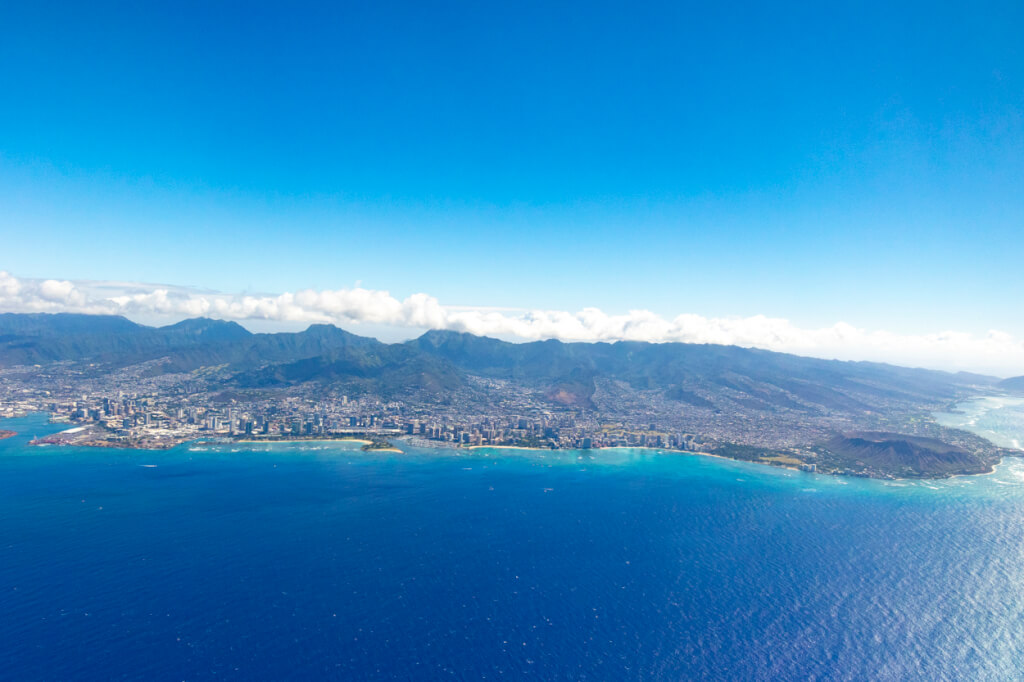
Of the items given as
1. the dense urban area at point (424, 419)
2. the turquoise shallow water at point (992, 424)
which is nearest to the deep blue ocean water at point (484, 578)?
the dense urban area at point (424, 419)

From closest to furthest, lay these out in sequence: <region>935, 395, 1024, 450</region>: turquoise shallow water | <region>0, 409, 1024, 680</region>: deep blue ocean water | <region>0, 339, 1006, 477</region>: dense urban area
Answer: <region>0, 409, 1024, 680</region>: deep blue ocean water < <region>0, 339, 1006, 477</region>: dense urban area < <region>935, 395, 1024, 450</region>: turquoise shallow water

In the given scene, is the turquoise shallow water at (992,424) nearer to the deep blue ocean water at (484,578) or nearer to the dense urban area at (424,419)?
the dense urban area at (424,419)

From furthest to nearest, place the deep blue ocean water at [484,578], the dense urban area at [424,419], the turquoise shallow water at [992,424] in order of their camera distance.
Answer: the turquoise shallow water at [992,424]
the dense urban area at [424,419]
the deep blue ocean water at [484,578]

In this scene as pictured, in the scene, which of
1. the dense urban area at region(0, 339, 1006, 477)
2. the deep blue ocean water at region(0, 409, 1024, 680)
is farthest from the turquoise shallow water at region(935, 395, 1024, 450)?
the deep blue ocean water at region(0, 409, 1024, 680)

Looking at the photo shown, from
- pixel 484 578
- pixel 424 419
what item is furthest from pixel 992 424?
pixel 484 578

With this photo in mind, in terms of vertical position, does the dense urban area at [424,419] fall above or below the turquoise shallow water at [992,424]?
below

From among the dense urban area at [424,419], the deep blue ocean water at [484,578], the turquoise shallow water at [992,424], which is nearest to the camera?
the deep blue ocean water at [484,578]

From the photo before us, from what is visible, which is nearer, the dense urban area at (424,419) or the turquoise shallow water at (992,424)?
the dense urban area at (424,419)

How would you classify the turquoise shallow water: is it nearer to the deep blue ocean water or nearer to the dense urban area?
the dense urban area

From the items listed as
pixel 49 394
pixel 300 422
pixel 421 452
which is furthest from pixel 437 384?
pixel 49 394

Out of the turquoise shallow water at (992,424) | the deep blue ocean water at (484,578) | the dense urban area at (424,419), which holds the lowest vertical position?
the deep blue ocean water at (484,578)
